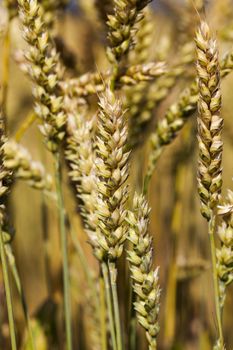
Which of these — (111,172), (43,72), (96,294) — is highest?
(43,72)

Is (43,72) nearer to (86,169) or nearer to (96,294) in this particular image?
(86,169)

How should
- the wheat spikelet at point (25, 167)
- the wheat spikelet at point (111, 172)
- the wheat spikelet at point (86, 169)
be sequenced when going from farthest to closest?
1. the wheat spikelet at point (25, 167)
2. the wheat spikelet at point (86, 169)
3. the wheat spikelet at point (111, 172)

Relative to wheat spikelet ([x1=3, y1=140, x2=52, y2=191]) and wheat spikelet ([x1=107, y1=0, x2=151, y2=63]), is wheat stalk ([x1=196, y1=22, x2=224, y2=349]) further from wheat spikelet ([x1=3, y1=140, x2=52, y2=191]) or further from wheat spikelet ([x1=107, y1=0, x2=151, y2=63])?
wheat spikelet ([x1=3, y1=140, x2=52, y2=191])

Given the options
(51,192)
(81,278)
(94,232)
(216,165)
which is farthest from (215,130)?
(81,278)

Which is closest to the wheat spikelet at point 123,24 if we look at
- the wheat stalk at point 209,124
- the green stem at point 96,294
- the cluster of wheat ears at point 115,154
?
the cluster of wheat ears at point 115,154

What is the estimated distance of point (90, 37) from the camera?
152 cm

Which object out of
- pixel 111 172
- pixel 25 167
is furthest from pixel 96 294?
pixel 111 172

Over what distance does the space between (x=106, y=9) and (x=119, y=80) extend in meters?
0.23

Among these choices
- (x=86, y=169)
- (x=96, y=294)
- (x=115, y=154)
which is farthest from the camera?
(x=96, y=294)

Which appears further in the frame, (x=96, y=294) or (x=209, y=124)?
(x=96, y=294)

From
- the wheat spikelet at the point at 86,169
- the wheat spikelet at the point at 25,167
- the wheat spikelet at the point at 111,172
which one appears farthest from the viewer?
the wheat spikelet at the point at 25,167

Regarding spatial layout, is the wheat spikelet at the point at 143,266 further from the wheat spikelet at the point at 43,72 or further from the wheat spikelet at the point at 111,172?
the wheat spikelet at the point at 43,72

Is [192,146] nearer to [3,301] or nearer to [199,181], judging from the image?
[3,301]

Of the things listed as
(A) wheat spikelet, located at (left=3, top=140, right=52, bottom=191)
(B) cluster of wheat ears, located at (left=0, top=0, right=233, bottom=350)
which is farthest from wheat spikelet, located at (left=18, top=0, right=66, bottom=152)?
(A) wheat spikelet, located at (left=3, top=140, right=52, bottom=191)
